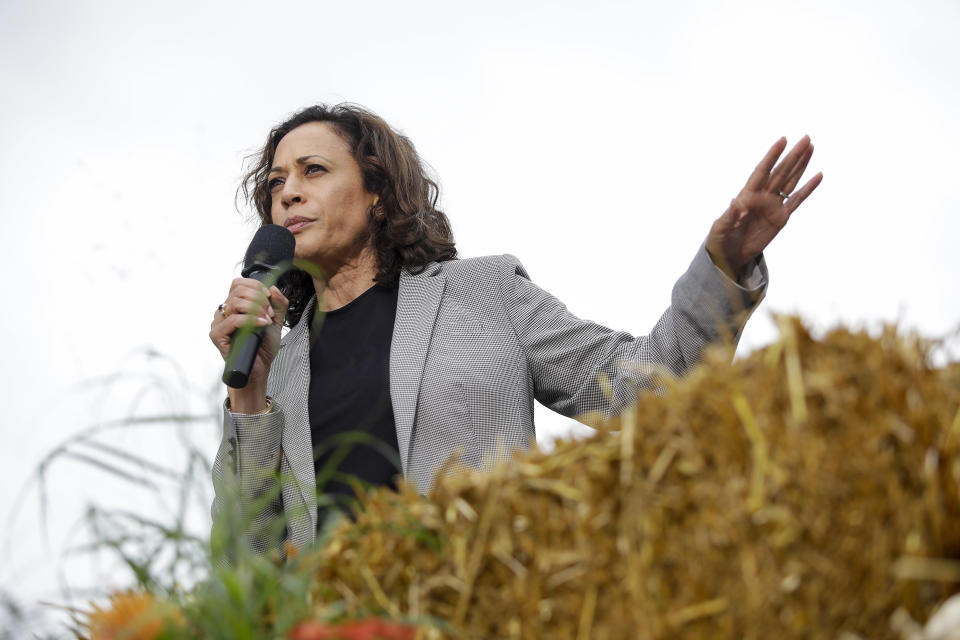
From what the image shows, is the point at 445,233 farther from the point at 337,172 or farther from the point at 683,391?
the point at 683,391

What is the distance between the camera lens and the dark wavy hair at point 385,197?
2133mm

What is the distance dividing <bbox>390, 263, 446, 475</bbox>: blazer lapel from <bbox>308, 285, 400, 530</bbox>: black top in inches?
1.4

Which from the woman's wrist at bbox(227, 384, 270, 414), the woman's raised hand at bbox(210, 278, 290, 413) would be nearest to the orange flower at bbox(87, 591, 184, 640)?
the woman's raised hand at bbox(210, 278, 290, 413)

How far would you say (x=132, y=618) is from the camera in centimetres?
68

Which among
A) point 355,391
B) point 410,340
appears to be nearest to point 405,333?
point 410,340

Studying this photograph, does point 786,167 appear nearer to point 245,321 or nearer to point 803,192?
point 803,192

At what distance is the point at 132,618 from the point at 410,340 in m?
1.12

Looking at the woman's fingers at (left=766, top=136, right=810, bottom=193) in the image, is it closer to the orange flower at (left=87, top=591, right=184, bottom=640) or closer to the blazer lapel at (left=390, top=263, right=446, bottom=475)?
the blazer lapel at (left=390, top=263, right=446, bottom=475)

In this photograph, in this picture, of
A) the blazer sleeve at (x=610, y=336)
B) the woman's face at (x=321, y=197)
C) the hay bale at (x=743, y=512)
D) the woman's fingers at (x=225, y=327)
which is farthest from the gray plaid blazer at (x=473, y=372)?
the hay bale at (x=743, y=512)

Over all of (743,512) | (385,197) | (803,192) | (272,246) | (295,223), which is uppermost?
(385,197)

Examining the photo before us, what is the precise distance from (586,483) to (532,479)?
0.18 ft

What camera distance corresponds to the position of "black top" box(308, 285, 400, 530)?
1.69m

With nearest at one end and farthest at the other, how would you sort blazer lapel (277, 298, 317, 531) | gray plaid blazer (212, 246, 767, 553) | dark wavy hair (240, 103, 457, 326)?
gray plaid blazer (212, 246, 767, 553), blazer lapel (277, 298, 317, 531), dark wavy hair (240, 103, 457, 326)

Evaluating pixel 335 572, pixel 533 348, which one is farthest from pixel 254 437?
pixel 335 572
